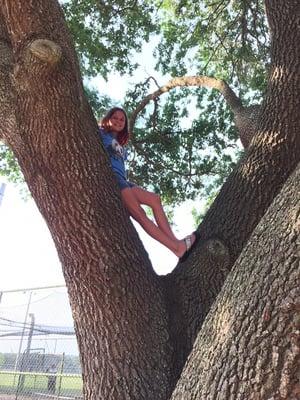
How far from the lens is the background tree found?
2.73 metres

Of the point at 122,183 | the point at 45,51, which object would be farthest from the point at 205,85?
the point at 45,51

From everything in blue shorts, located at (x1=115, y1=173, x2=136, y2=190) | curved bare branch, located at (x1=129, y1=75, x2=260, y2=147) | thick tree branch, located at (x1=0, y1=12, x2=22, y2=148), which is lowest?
blue shorts, located at (x1=115, y1=173, x2=136, y2=190)

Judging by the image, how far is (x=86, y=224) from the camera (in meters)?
2.85

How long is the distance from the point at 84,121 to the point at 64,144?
0.23 meters

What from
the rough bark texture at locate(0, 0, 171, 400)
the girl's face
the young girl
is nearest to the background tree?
the rough bark texture at locate(0, 0, 171, 400)

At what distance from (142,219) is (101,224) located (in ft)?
2.32

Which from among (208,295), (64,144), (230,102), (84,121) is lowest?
(208,295)

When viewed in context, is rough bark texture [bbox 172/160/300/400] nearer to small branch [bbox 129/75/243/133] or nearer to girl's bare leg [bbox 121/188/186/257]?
girl's bare leg [bbox 121/188/186/257]

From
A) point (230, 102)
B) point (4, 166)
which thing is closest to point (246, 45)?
point (230, 102)

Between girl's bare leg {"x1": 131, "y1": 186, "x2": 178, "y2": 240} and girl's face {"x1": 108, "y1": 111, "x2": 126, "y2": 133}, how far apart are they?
0.82 meters

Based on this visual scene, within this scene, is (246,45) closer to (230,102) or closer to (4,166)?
(230,102)

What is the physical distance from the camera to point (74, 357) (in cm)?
703

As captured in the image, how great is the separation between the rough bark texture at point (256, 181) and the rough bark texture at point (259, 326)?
0.98m

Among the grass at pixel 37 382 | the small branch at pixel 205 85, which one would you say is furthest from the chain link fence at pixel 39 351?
the small branch at pixel 205 85
